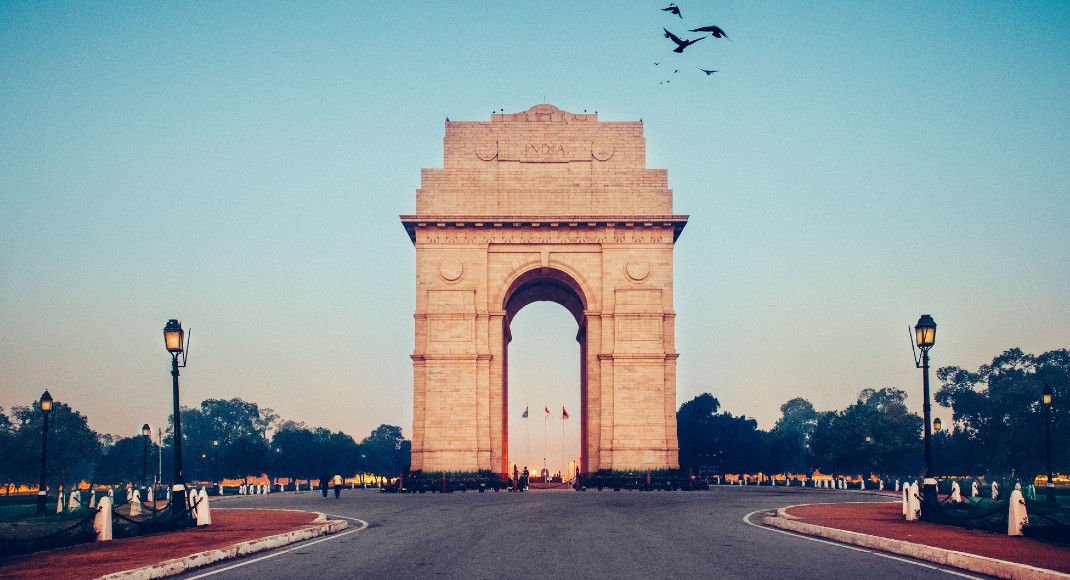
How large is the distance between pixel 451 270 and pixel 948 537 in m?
36.5

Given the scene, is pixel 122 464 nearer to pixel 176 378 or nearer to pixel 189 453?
pixel 189 453

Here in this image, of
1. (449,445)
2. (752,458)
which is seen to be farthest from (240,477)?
(449,445)

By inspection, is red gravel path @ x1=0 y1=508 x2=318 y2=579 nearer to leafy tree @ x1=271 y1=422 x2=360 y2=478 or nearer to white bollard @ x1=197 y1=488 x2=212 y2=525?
white bollard @ x1=197 y1=488 x2=212 y2=525

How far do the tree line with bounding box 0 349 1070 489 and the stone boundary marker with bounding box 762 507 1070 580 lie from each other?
188 feet

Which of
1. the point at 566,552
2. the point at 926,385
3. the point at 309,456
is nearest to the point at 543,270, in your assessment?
the point at 926,385

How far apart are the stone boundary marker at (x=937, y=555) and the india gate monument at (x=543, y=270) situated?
29.6 meters

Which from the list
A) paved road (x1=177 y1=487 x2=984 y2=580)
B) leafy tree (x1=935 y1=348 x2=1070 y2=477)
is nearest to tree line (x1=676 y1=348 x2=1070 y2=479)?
leafy tree (x1=935 y1=348 x2=1070 y2=477)

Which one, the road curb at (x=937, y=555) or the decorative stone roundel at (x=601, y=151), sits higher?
the decorative stone roundel at (x=601, y=151)

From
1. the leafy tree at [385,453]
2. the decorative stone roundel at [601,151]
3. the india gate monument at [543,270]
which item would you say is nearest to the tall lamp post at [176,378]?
the india gate monument at [543,270]

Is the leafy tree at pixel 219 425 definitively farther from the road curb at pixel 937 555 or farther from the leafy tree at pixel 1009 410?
the road curb at pixel 937 555

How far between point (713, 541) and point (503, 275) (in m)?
35.7

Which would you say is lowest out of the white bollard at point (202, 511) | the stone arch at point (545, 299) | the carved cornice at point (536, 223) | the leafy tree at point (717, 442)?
the leafy tree at point (717, 442)

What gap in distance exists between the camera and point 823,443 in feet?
315

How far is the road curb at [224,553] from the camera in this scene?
12961mm
